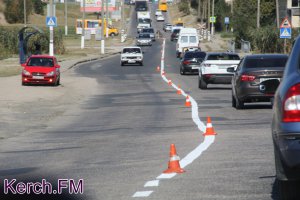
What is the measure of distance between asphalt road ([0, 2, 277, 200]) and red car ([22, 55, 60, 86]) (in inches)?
303

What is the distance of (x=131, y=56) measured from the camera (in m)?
68.7

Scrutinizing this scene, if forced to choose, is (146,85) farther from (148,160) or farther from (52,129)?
(148,160)

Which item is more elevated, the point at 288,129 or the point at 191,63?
the point at 288,129

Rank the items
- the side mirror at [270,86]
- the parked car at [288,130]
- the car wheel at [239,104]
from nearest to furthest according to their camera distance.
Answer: the parked car at [288,130], the side mirror at [270,86], the car wheel at [239,104]

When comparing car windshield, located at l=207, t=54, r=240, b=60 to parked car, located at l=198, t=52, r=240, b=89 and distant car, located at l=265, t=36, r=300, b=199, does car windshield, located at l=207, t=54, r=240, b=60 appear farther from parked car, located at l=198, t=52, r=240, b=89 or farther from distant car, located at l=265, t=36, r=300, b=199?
Answer: distant car, located at l=265, t=36, r=300, b=199

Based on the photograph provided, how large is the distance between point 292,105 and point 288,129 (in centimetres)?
22

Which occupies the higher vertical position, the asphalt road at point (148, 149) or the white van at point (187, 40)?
the asphalt road at point (148, 149)

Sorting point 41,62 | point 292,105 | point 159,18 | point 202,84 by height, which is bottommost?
point 159,18

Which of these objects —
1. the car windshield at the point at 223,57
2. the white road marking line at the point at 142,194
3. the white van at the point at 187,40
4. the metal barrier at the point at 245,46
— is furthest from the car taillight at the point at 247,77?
the metal barrier at the point at 245,46

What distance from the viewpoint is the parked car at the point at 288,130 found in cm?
838

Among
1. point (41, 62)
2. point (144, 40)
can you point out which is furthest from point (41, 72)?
point (144, 40)

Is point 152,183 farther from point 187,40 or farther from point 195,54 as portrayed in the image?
point 187,40

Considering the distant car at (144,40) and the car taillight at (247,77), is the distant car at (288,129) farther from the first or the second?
the distant car at (144,40)

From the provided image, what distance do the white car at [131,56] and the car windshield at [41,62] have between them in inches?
984
